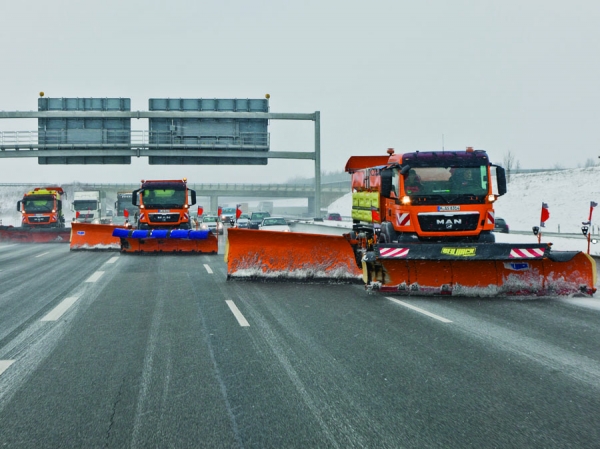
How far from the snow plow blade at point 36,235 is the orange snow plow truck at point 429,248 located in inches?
775

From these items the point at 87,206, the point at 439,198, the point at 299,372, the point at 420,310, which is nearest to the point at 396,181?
the point at 439,198

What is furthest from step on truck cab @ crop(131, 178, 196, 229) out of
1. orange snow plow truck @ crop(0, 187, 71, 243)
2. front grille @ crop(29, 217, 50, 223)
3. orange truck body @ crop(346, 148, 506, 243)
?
front grille @ crop(29, 217, 50, 223)

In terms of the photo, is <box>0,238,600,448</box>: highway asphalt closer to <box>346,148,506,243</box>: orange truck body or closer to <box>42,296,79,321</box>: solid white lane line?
<box>42,296,79,321</box>: solid white lane line

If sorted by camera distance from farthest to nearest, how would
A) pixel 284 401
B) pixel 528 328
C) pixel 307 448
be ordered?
pixel 528 328, pixel 284 401, pixel 307 448

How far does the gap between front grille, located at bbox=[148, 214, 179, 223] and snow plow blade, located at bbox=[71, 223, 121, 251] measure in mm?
1739

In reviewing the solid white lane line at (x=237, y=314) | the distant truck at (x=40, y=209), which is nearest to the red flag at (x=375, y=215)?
the solid white lane line at (x=237, y=314)

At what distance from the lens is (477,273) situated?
10602 millimetres

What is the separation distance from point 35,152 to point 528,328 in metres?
32.9

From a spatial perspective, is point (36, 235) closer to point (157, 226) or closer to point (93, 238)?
point (93, 238)

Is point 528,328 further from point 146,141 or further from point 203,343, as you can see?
point 146,141

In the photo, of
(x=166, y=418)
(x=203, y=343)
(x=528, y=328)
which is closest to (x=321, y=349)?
(x=203, y=343)

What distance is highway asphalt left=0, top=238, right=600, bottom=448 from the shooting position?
398 centimetres

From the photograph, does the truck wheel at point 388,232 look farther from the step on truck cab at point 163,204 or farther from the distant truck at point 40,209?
the distant truck at point 40,209

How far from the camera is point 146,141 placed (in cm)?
3488
